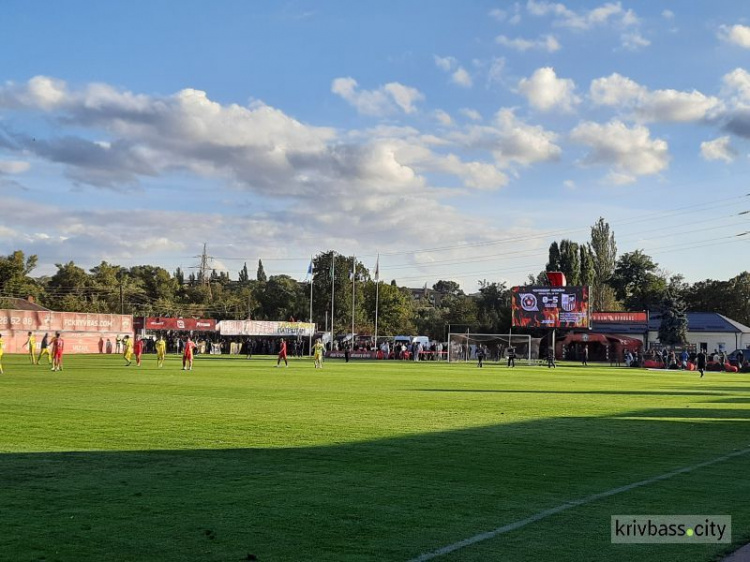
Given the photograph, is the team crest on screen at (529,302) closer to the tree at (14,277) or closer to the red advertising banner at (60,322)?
the red advertising banner at (60,322)

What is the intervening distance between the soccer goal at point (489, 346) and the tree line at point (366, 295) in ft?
86.1

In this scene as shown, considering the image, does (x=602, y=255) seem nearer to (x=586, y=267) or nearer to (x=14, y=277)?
(x=586, y=267)

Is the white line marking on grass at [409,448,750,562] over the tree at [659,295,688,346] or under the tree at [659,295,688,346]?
under

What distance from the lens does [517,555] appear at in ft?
22.9

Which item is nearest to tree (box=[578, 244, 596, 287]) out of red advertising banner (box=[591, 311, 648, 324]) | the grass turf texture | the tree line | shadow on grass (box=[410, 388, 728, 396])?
the tree line

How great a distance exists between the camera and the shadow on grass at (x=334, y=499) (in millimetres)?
7062

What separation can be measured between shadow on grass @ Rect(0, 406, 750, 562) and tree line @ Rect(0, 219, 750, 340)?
100m

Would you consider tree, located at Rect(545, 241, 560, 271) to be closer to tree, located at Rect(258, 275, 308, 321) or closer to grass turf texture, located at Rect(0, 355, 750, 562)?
tree, located at Rect(258, 275, 308, 321)

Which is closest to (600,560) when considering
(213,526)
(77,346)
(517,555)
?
(517,555)

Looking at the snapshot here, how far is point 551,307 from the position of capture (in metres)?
81.2

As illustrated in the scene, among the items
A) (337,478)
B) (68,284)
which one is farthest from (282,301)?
(337,478)

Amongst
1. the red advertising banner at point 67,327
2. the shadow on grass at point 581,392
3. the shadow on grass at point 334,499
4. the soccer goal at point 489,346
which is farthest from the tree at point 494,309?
the shadow on grass at point 334,499

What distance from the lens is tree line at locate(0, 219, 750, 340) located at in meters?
117

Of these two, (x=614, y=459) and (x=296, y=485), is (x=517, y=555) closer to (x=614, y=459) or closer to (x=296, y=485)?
(x=296, y=485)
